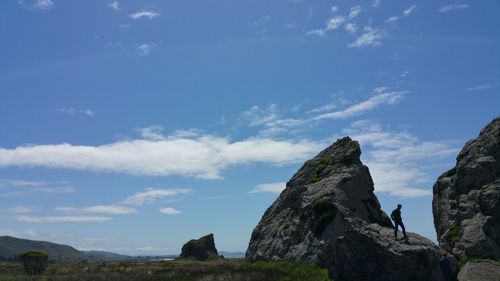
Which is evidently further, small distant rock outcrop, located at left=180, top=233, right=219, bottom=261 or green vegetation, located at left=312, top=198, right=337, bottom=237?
small distant rock outcrop, located at left=180, top=233, right=219, bottom=261

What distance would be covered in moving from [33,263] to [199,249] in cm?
4303

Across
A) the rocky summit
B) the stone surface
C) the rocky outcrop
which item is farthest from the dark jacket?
the rocky outcrop

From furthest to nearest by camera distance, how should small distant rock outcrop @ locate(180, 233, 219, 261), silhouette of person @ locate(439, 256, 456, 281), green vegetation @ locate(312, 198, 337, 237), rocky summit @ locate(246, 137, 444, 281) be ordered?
small distant rock outcrop @ locate(180, 233, 219, 261)
green vegetation @ locate(312, 198, 337, 237)
silhouette of person @ locate(439, 256, 456, 281)
rocky summit @ locate(246, 137, 444, 281)

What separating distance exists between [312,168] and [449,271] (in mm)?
22614

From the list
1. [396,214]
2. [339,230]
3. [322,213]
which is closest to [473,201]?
[396,214]

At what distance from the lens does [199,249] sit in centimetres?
9406

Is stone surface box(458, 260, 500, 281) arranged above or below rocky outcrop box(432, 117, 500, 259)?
below

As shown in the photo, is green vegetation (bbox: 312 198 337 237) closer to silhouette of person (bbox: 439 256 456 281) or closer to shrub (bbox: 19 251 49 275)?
silhouette of person (bbox: 439 256 456 281)

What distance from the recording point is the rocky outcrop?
4447 cm

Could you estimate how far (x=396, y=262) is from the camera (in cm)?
3422

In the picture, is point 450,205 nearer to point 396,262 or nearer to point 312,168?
point 312,168

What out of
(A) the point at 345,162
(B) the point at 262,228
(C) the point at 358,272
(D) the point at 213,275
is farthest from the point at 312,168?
(D) the point at 213,275

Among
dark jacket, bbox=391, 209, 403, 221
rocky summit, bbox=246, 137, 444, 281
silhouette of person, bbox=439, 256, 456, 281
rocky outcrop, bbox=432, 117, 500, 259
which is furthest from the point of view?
rocky outcrop, bbox=432, 117, 500, 259

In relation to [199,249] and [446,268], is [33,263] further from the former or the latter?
[446,268]
